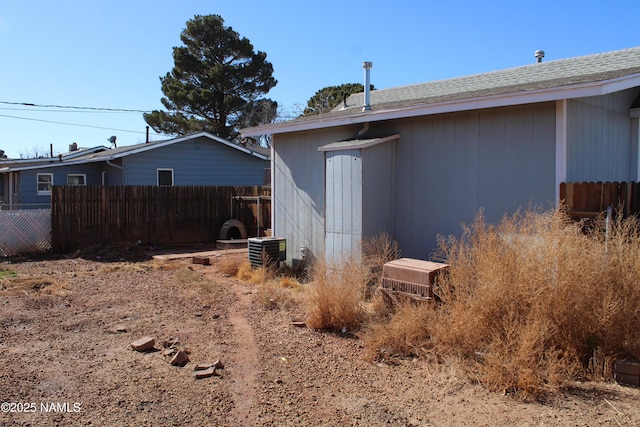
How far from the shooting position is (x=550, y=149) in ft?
20.2

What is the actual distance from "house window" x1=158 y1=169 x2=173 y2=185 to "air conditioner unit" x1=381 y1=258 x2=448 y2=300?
50.2 ft

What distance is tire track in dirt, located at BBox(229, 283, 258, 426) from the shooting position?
3670mm

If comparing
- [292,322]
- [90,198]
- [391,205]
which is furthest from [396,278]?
[90,198]

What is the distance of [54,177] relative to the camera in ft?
Answer: 61.3

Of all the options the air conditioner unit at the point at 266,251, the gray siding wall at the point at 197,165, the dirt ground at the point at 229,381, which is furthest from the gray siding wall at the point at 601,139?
the gray siding wall at the point at 197,165

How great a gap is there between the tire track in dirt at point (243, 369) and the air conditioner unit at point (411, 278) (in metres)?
1.71

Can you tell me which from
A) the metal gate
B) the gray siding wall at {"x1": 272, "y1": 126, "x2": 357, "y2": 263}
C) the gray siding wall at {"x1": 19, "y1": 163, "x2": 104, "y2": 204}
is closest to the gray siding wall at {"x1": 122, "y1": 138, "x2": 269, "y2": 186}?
the gray siding wall at {"x1": 19, "y1": 163, "x2": 104, "y2": 204}

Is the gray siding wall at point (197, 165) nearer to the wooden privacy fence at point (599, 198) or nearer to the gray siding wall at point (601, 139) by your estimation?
the gray siding wall at point (601, 139)

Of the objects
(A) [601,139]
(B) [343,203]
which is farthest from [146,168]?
(A) [601,139]

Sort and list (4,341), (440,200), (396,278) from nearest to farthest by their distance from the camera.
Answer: (4,341) → (396,278) → (440,200)

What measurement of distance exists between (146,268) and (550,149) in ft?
26.1

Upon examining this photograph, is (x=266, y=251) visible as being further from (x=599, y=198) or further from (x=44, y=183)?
(x=44, y=183)

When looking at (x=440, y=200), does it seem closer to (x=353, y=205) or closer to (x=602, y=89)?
(x=353, y=205)

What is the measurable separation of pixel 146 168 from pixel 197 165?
201cm
